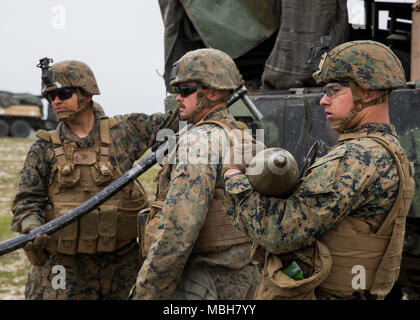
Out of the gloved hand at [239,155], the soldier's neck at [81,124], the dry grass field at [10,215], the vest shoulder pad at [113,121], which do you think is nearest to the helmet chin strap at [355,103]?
the gloved hand at [239,155]

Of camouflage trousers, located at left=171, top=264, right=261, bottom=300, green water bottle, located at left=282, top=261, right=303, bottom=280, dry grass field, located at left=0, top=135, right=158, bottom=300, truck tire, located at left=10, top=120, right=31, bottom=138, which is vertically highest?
green water bottle, located at left=282, top=261, right=303, bottom=280

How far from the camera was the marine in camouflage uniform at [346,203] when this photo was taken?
2.29 m

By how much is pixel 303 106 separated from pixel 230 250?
2.11m

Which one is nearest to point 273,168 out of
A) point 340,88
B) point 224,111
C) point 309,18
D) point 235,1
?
point 340,88

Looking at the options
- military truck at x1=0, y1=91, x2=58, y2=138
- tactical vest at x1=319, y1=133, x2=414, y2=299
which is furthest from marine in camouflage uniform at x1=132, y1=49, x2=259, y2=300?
military truck at x1=0, y1=91, x2=58, y2=138

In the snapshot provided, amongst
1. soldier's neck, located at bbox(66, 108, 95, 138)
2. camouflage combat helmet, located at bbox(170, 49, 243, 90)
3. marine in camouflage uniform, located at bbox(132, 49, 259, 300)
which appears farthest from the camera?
soldier's neck, located at bbox(66, 108, 95, 138)

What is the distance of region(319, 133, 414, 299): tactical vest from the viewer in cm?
235

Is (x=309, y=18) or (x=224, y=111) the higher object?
(x=309, y=18)

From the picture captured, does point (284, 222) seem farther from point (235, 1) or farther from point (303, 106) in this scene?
point (235, 1)

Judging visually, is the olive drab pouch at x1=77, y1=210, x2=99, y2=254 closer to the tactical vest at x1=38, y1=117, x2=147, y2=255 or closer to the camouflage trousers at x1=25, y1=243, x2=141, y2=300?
the tactical vest at x1=38, y1=117, x2=147, y2=255

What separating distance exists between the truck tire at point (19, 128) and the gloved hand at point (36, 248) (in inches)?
1058

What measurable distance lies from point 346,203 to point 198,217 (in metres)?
0.68

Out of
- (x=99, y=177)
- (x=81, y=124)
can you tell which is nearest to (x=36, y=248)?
(x=99, y=177)

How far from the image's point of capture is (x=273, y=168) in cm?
220
